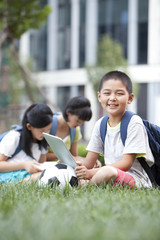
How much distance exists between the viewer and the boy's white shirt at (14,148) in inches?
140

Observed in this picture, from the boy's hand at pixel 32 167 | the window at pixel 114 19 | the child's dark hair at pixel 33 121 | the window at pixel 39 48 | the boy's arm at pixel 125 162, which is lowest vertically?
the boy's hand at pixel 32 167

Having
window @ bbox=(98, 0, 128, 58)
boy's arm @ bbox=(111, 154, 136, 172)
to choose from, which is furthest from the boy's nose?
window @ bbox=(98, 0, 128, 58)

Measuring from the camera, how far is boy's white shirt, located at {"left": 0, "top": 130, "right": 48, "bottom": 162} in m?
3.56

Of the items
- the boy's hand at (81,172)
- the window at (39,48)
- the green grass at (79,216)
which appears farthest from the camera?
the window at (39,48)

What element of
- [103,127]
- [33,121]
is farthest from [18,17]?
[103,127]

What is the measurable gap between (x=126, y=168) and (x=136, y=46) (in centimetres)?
1624

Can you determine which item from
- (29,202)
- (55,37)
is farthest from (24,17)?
(55,37)

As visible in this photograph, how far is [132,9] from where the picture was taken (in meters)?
18.7

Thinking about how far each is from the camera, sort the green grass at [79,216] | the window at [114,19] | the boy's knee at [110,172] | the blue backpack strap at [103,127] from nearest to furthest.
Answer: the green grass at [79,216] → the boy's knee at [110,172] → the blue backpack strap at [103,127] → the window at [114,19]

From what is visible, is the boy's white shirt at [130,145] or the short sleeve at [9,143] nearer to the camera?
the boy's white shirt at [130,145]

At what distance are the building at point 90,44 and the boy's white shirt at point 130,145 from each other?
556 inches

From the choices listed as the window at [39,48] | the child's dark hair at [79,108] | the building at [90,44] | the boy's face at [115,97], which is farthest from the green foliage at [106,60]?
the boy's face at [115,97]

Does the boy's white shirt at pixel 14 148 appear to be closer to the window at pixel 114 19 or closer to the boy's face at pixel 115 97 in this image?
the boy's face at pixel 115 97

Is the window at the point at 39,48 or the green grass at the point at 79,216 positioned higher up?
the window at the point at 39,48
